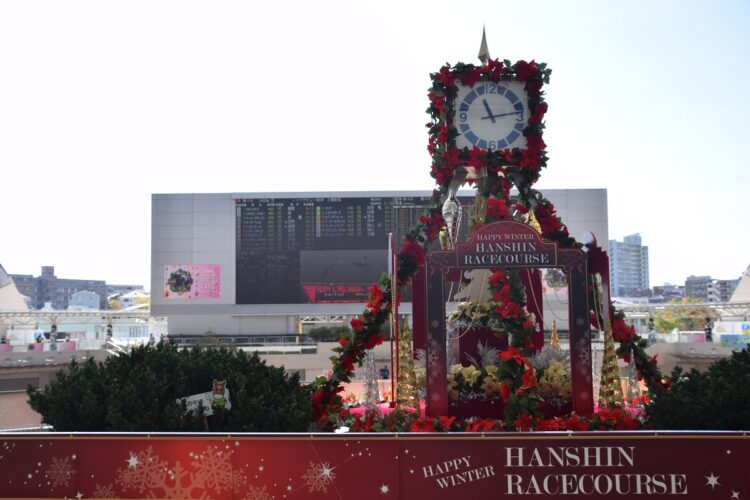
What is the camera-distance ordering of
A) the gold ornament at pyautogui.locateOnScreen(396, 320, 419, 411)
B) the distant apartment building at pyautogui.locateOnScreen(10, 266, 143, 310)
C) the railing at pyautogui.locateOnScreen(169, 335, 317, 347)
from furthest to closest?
the distant apartment building at pyautogui.locateOnScreen(10, 266, 143, 310)
the railing at pyautogui.locateOnScreen(169, 335, 317, 347)
the gold ornament at pyautogui.locateOnScreen(396, 320, 419, 411)

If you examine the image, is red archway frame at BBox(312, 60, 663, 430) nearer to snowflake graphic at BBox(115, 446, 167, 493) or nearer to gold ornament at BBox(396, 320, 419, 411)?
gold ornament at BBox(396, 320, 419, 411)

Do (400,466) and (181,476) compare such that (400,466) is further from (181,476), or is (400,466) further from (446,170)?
(446,170)

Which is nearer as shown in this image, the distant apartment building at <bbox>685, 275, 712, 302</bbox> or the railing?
the railing

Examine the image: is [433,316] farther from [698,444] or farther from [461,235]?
[461,235]

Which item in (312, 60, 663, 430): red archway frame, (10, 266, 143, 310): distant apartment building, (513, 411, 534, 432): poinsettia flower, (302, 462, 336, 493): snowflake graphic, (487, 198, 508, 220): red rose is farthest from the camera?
(10, 266, 143, 310): distant apartment building

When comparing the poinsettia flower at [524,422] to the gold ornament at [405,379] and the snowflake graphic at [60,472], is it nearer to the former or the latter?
the gold ornament at [405,379]

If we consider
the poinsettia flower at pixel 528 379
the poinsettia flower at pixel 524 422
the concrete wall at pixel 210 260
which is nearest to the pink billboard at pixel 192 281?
the concrete wall at pixel 210 260

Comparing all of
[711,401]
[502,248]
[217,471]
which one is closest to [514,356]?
[502,248]

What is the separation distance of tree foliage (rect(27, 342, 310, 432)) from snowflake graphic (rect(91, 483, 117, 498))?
985mm

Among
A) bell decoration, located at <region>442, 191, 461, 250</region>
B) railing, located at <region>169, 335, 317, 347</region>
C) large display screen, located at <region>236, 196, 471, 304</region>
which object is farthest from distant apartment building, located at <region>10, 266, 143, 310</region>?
bell decoration, located at <region>442, 191, 461, 250</region>

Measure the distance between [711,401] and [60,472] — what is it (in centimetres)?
739

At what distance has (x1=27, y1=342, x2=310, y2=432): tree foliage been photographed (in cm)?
859

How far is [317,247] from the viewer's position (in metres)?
31.8

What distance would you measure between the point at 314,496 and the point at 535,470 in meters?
2.33
